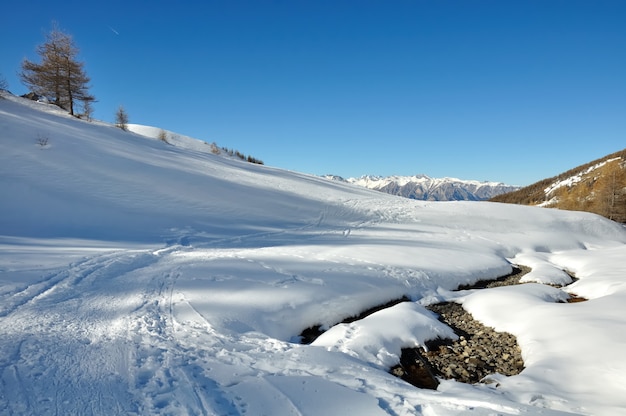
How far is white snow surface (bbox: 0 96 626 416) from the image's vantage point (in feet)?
12.8

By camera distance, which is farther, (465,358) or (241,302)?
(241,302)

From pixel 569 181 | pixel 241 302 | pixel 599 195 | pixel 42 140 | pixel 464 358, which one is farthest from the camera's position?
pixel 569 181

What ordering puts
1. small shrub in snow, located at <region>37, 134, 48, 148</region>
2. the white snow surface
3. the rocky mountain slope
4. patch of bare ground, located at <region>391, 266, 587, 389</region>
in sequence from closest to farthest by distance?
the white snow surface, patch of bare ground, located at <region>391, 266, 587, 389</region>, small shrub in snow, located at <region>37, 134, 48, 148</region>, the rocky mountain slope

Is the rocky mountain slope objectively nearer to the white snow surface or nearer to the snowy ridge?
the snowy ridge

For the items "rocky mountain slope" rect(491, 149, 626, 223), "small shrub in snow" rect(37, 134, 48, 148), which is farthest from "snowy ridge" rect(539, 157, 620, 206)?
"small shrub in snow" rect(37, 134, 48, 148)

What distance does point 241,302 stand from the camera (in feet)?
23.0

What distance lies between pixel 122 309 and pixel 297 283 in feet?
14.1

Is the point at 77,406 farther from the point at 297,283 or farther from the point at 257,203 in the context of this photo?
the point at 257,203

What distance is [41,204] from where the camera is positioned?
12.3 m

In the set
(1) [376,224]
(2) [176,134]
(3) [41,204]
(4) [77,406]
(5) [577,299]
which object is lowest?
(5) [577,299]

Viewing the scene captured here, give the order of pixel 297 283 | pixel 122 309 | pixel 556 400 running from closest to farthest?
pixel 556 400
pixel 122 309
pixel 297 283

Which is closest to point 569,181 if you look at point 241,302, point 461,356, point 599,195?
point 599,195

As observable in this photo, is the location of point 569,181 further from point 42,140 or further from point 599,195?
point 42,140

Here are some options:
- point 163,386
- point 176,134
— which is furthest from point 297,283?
point 176,134
